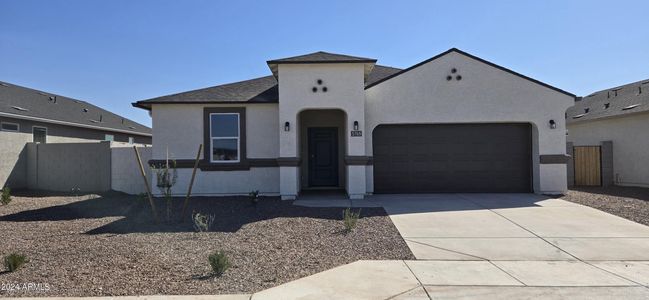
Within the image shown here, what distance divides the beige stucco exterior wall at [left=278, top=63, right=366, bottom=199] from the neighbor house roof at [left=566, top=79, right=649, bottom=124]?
11.2 meters

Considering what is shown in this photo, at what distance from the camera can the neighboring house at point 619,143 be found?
Answer: 49.8ft

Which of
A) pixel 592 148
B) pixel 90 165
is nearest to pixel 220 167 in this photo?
pixel 90 165

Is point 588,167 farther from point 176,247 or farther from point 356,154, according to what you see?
point 176,247

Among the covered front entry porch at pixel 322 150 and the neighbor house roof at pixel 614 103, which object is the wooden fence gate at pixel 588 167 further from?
the covered front entry porch at pixel 322 150

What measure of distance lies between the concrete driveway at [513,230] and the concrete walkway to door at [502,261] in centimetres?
2

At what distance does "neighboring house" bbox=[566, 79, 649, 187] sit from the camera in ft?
49.8

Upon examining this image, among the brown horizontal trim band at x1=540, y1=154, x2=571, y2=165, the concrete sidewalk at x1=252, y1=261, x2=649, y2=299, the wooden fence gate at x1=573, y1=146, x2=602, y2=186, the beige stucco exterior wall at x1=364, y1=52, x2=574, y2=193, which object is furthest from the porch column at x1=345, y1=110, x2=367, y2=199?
the wooden fence gate at x1=573, y1=146, x2=602, y2=186

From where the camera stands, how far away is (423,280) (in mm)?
5059

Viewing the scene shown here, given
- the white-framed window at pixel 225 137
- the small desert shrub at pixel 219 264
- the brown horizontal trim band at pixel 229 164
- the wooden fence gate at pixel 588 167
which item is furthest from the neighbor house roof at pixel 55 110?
the wooden fence gate at pixel 588 167

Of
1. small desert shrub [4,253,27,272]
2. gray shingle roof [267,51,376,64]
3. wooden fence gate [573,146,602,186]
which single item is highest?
gray shingle roof [267,51,376,64]

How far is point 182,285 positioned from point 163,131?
9.01 m

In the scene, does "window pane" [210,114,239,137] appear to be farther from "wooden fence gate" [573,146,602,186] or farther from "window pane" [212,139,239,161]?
"wooden fence gate" [573,146,602,186]

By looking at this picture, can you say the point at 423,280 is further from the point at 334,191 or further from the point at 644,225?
the point at 334,191

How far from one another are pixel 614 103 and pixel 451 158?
35.7ft
